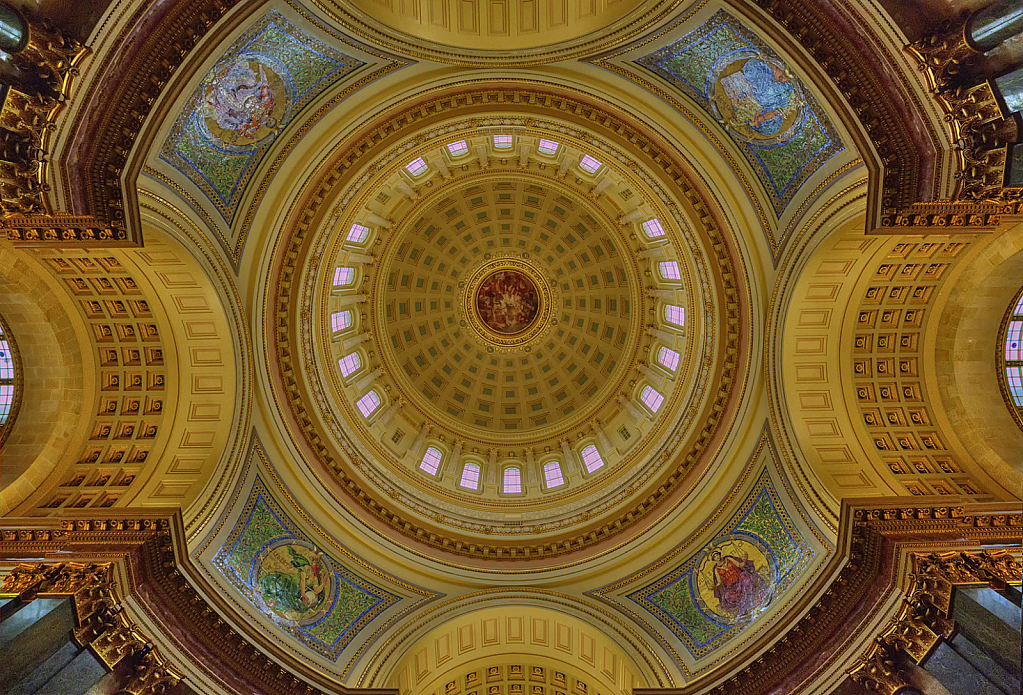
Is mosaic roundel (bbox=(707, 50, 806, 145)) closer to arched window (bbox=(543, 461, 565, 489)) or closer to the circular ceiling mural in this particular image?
the circular ceiling mural

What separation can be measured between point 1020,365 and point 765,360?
289 inches

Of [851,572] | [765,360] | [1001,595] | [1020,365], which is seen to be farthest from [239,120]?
[1020,365]

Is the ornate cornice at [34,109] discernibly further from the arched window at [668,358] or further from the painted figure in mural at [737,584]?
the arched window at [668,358]

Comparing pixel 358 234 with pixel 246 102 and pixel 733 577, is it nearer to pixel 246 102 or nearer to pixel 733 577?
pixel 246 102

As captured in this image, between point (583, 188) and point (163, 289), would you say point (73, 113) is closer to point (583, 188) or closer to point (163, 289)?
point (163, 289)

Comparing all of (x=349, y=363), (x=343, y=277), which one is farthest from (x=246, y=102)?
(x=349, y=363)

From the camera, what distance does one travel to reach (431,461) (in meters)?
27.3

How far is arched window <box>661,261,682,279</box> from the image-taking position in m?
25.0

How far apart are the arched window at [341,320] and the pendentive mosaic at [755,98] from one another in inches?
627

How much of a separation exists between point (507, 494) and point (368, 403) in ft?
25.1

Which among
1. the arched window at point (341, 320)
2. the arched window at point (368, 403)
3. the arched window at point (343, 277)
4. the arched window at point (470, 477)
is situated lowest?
the arched window at point (470, 477)

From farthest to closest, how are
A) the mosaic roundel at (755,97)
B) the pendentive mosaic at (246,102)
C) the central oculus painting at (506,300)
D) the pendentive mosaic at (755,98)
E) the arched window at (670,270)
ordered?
the central oculus painting at (506,300) → the arched window at (670,270) → the pendentive mosaic at (246,102) → the mosaic roundel at (755,97) → the pendentive mosaic at (755,98)

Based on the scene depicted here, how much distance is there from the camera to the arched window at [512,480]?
25616 millimetres

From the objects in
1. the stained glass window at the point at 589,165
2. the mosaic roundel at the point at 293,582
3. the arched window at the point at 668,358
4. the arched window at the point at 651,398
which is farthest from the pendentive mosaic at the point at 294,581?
the stained glass window at the point at 589,165
